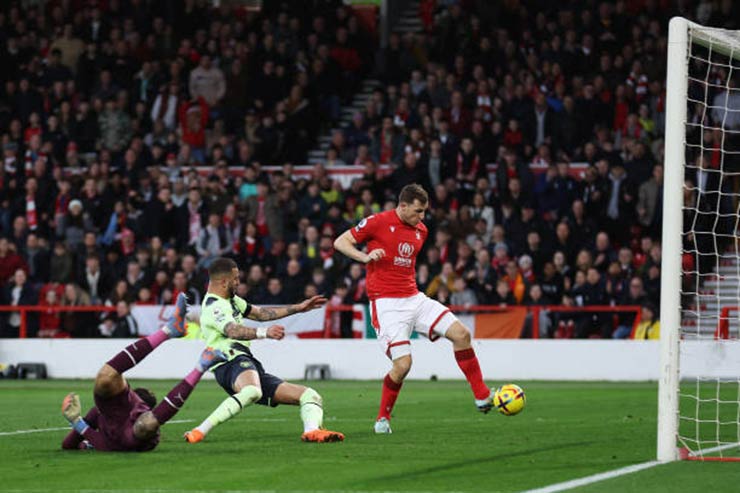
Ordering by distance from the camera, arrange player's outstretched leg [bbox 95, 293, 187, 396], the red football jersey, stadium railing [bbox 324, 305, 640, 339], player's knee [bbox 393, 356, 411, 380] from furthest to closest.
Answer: stadium railing [bbox 324, 305, 640, 339] < the red football jersey < player's knee [bbox 393, 356, 411, 380] < player's outstretched leg [bbox 95, 293, 187, 396]

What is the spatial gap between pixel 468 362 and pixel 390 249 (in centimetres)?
123

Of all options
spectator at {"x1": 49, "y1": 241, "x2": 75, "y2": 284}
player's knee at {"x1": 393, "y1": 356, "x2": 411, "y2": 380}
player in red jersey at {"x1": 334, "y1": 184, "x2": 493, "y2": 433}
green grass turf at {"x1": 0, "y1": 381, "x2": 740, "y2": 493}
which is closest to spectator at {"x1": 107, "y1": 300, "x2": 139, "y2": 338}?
spectator at {"x1": 49, "y1": 241, "x2": 75, "y2": 284}

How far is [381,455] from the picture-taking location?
1116 cm

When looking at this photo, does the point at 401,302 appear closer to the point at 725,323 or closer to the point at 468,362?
the point at 468,362

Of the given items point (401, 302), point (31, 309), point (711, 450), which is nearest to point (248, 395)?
point (401, 302)

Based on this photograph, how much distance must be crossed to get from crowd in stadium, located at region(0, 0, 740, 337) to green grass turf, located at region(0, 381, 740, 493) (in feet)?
25.9

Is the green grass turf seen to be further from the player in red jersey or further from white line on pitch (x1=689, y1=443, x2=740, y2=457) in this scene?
the player in red jersey

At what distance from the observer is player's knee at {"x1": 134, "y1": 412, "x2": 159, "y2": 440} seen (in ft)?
36.8

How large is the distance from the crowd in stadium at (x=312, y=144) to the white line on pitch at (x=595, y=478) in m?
14.1

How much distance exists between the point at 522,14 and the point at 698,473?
2098cm

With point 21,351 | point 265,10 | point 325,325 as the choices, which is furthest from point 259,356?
point 265,10

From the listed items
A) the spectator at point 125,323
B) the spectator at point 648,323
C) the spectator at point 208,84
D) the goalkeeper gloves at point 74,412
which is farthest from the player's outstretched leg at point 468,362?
the spectator at point 208,84

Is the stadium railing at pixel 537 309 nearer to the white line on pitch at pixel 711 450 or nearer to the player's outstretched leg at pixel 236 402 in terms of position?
the white line on pitch at pixel 711 450

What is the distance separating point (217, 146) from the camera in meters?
29.8
